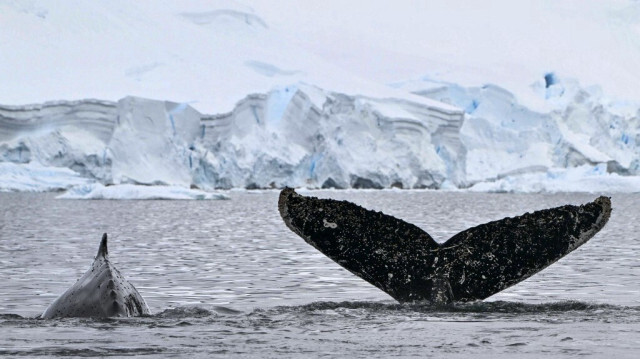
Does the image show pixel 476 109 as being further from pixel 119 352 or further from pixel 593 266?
pixel 119 352

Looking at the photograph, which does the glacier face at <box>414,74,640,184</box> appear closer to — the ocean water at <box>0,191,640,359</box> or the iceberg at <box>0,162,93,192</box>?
the iceberg at <box>0,162,93,192</box>

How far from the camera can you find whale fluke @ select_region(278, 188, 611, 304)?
6500 millimetres

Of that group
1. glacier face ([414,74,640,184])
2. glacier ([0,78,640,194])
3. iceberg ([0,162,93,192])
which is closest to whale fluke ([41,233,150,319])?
glacier ([0,78,640,194])

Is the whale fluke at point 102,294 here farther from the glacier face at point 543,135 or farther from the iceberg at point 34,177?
the glacier face at point 543,135

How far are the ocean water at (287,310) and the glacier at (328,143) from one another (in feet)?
116

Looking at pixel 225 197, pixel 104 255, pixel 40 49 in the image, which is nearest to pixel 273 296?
pixel 104 255

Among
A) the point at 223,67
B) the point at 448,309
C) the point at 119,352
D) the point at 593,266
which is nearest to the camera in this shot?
the point at 119,352

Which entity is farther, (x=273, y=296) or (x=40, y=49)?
(x=40, y=49)

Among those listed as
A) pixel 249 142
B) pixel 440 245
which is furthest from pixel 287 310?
pixel 249 142

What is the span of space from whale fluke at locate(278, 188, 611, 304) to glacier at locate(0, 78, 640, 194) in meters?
45.9

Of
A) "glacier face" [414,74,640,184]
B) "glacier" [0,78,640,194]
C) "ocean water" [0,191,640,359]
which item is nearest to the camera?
"ocean water" [0,191,640,359]

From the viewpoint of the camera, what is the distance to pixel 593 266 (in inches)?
620

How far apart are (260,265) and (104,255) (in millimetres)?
8954

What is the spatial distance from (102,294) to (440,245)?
7.00 ft
